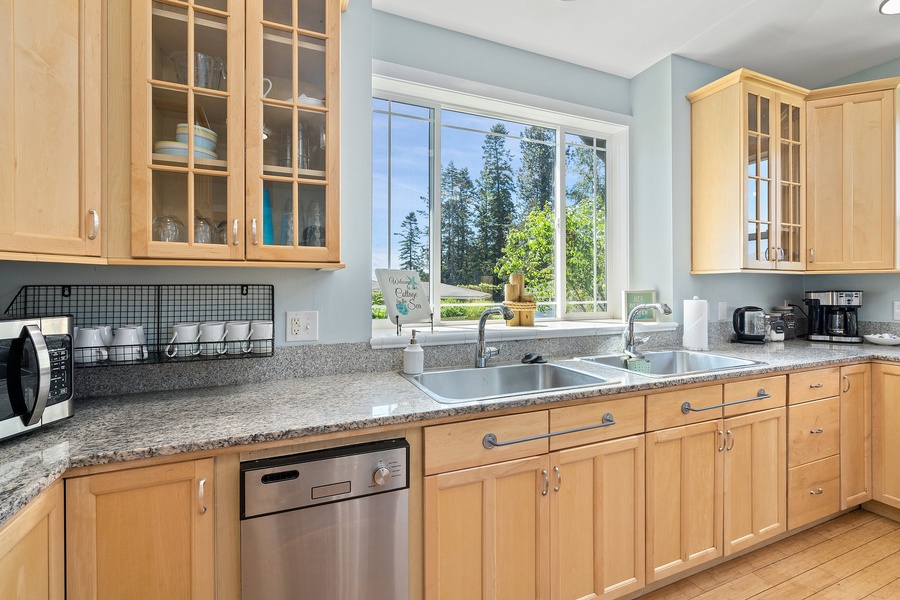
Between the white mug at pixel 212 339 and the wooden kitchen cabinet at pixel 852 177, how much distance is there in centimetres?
330

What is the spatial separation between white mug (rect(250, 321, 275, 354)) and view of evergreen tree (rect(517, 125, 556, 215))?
65.5 inches

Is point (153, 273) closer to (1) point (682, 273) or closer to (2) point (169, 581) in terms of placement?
(2) point (169, 581)

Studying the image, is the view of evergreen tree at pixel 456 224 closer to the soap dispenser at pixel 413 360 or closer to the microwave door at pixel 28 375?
the soap dispenser at pixel 413 360

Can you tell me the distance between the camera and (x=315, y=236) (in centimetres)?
150

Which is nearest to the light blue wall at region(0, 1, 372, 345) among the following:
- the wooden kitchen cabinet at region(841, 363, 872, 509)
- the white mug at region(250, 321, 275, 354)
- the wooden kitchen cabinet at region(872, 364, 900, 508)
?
the white mug at region(250, 321, 275, 354)

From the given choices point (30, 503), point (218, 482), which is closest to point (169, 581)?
point (218, 482)

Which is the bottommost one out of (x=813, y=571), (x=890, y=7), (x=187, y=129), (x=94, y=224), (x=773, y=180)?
(x=813, y=571)

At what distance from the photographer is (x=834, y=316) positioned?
2.77 metres

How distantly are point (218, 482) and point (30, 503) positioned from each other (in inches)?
14.1

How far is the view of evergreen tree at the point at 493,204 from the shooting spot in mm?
2502

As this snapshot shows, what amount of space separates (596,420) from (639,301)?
1.35 meters

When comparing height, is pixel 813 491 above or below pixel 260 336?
below

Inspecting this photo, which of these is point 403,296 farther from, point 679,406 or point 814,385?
point 814,385

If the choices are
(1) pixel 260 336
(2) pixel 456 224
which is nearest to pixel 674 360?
(2) pixel 456 224
